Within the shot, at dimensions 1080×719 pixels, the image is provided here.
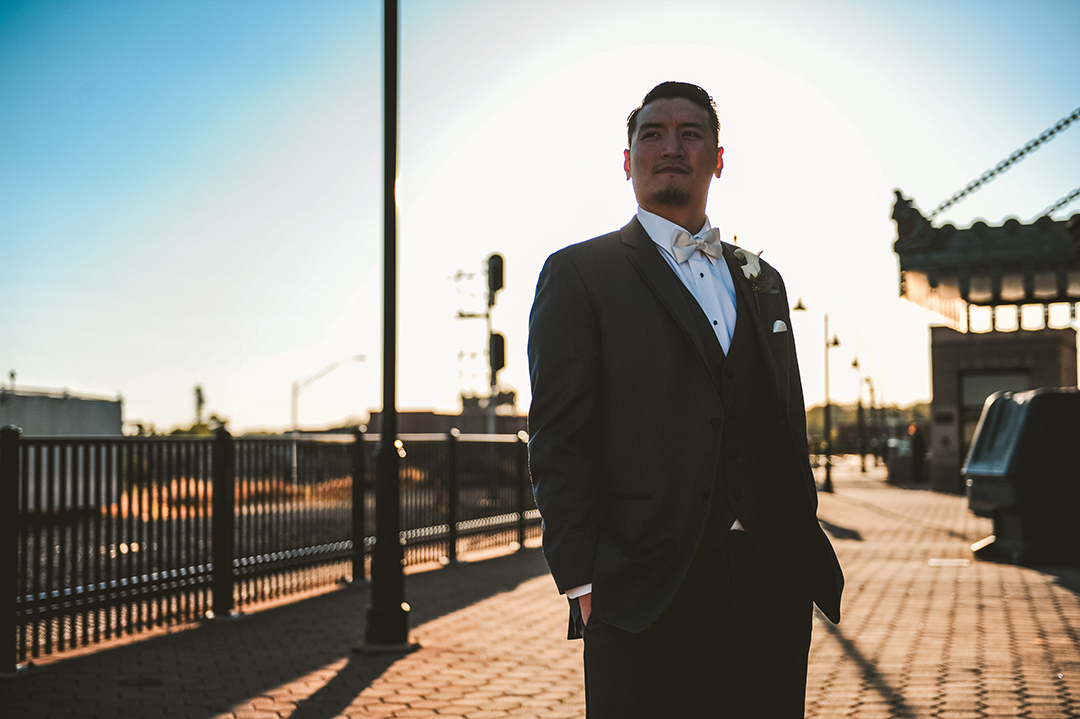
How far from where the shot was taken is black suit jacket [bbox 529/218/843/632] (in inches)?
93.0

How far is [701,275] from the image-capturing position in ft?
8.89

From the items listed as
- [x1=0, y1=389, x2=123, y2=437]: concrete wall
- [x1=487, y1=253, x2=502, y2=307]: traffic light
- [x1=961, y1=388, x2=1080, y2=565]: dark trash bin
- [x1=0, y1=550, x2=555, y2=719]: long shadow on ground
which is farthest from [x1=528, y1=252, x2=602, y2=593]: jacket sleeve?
[x1=0, y1=389, x2=123, y2=437]: concrete wall

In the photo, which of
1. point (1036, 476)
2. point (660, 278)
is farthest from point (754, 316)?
point (1036, 476)

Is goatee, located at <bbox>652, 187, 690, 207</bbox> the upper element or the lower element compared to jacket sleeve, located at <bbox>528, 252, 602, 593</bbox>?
upper

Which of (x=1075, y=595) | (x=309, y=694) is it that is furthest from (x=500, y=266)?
(x=309, y=694)

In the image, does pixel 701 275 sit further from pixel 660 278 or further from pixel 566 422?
pixel 566 422

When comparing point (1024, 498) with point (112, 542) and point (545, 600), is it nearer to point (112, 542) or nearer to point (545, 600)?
point (545, 600)

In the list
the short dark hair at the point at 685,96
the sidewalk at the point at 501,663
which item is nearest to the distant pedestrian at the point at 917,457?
the sidewalk at the point at 501,663

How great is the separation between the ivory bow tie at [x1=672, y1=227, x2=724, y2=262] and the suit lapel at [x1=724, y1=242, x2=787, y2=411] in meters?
0.09

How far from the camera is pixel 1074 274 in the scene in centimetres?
Answer: 2162

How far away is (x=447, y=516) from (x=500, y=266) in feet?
Result: 19.7

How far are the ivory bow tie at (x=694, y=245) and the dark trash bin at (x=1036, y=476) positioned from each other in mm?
9908

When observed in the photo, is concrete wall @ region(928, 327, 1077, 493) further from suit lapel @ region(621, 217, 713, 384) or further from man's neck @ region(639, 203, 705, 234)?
suit lapel @ region(621, 217, 713, 384)

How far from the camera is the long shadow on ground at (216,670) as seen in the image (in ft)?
18.2
